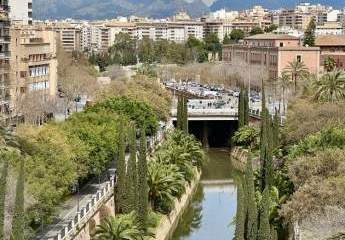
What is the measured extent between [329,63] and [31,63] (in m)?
43.8

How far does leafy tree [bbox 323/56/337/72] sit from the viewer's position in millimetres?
105625

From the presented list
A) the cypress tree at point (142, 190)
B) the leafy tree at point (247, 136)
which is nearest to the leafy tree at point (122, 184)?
the cypress tree at point (142, 190)

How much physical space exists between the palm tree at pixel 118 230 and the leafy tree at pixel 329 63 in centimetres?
7085

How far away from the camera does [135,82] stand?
84.9 m

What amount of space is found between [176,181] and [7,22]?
34562mm

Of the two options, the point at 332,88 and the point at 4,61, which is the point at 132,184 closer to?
the point at 332,88

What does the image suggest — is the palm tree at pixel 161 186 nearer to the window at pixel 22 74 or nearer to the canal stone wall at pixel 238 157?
the canal stone wall at pixel 238 157

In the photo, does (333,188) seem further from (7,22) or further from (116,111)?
(7,22)

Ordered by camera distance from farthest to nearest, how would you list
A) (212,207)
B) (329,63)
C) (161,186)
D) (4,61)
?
1. (329,63)
2. (4,61)
3. (212,207)
4. (161,186)

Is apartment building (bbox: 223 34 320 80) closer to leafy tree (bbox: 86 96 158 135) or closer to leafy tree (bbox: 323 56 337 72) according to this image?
leafy tree (bbox: 323 56 337 72)

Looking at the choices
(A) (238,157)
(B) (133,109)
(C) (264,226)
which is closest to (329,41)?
(A) (238,157)

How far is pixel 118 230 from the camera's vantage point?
37031 millimetres

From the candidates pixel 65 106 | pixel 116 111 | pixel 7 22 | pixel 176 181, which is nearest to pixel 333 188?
pixel 176 181

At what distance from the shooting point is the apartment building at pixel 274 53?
11088 centimetres
